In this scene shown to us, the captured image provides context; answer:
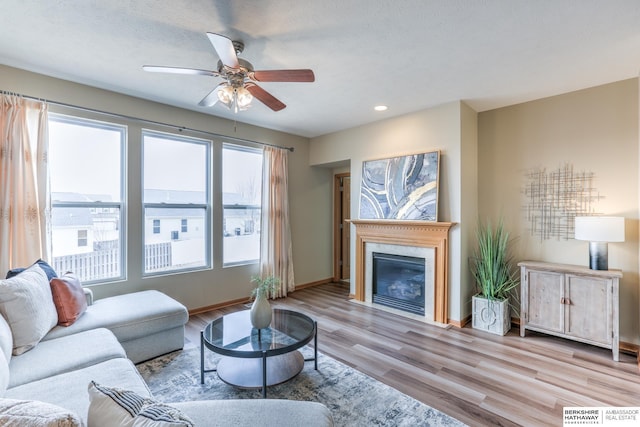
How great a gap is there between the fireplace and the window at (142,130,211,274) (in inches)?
94.5

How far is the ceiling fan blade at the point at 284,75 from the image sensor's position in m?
2.09

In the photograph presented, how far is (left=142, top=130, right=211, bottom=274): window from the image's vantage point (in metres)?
3.64

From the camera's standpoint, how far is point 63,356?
73.3 inches

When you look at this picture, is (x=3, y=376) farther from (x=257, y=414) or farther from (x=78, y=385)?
(x=257, y=414)

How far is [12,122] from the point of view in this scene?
2697 millimetres

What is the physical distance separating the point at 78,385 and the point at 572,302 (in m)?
3.93

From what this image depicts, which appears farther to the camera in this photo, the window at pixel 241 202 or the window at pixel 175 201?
the window at pixel 241 202

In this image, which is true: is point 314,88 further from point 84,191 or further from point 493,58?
point 84,191

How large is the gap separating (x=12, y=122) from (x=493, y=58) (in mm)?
4229

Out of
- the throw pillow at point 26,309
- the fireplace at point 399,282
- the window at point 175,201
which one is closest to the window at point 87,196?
the window at point 175,201

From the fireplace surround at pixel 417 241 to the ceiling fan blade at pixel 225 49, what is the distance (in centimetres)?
270

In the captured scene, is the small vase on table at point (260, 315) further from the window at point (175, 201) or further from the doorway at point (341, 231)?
the doorway at point (341, 231)

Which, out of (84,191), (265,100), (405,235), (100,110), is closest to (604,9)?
(265,100)

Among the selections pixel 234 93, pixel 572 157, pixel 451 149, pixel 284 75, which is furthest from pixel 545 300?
pixel 234 93
